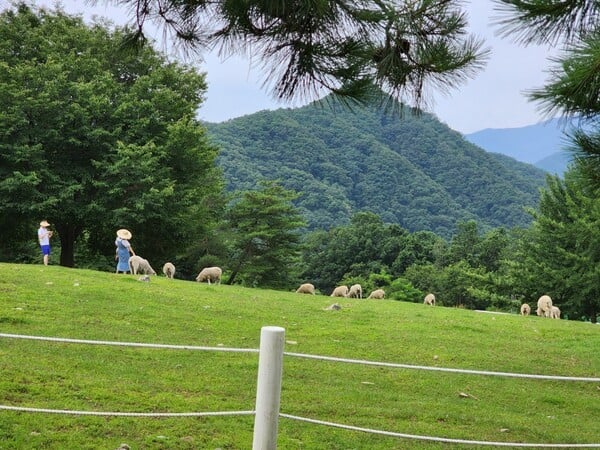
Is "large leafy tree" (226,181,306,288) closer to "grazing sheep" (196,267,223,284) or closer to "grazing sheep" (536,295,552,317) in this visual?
"grazing sheep" (196,267,223,284)

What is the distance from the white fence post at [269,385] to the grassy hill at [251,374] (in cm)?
169

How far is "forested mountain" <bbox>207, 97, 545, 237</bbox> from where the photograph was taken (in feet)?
247

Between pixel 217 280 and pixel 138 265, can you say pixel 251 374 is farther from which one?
pixel 217 280

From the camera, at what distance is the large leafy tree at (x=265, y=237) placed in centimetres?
3719

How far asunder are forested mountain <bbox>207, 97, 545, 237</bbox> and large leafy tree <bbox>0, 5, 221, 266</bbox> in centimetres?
4356

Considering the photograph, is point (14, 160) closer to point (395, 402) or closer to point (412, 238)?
point (395, 402)

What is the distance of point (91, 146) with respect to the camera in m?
24.5

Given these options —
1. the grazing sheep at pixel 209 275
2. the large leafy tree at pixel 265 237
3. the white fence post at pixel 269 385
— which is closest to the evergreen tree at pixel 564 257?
the large leafy tree at pixel 265 237

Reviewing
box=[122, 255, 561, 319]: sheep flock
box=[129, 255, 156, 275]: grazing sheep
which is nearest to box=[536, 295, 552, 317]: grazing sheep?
box=[122, 255, 561, 319]: sheep flock

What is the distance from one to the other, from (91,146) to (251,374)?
18837mm

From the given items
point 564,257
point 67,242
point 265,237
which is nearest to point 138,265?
point 67,242

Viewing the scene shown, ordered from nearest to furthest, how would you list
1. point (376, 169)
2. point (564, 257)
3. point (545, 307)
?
point (545, 307)
point (564, 257)
point (376, 169)

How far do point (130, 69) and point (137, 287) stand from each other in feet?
60.8

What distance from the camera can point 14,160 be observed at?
74.3 feet
